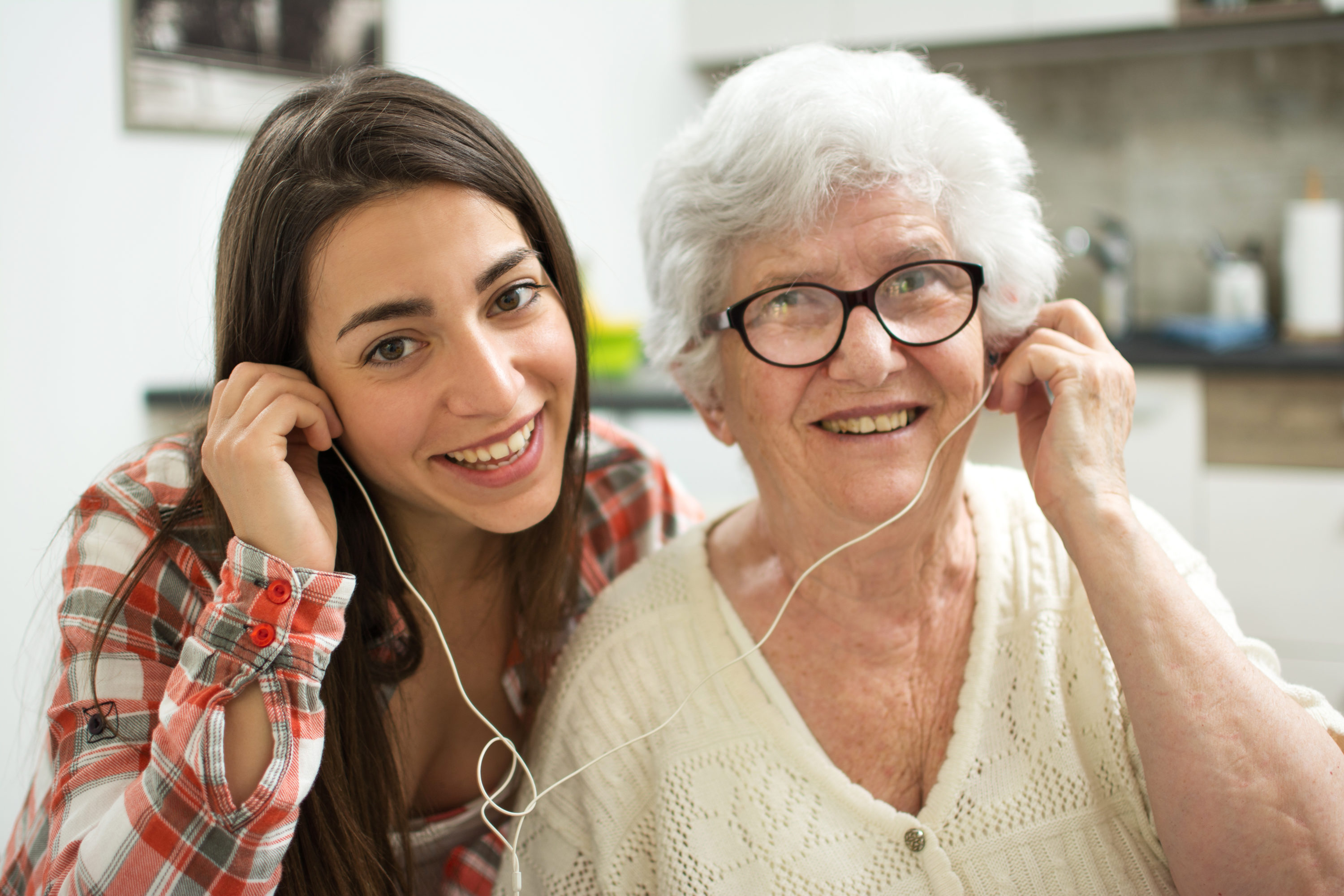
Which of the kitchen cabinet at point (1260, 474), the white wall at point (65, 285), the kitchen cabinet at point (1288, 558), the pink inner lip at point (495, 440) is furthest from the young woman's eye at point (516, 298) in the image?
the kitchen cabinet at point (1288, 558)

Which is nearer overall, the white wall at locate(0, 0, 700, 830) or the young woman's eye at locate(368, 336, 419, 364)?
the young woman's eye at locate(368, 336, 419, 364)

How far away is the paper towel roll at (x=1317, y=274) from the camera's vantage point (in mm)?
2871

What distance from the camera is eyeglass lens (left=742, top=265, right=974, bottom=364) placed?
113 centimetres

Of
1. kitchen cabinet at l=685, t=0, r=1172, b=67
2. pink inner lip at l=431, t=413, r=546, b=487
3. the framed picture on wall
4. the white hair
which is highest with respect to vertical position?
kitchen cabinet at l=685, t=0, r=1172, b=67

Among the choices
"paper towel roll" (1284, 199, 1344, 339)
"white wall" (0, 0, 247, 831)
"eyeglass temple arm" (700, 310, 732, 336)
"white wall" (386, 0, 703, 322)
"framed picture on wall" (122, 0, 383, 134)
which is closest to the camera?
"eyeglass temple arm" (700, 310, 732, 336)

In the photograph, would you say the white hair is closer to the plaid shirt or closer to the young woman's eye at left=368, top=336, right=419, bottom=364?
the young woman's eye at left=368, top=336, right=419, bottom=364

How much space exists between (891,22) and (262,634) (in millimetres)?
2893

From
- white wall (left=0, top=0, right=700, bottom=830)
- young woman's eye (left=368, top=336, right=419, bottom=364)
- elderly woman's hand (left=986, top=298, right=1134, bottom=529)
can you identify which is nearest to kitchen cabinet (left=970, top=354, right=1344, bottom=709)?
elderly woman's hand (left=986, top=298, right=1134, bottom=529)

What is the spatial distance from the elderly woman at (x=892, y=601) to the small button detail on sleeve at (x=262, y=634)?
39 cm

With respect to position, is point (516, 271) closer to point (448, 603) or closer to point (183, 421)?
point (448, 603)

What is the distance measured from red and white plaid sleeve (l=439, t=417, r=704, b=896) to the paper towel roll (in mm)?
2209

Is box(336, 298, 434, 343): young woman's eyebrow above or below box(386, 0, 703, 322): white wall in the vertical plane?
below

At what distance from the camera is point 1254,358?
2.55 m

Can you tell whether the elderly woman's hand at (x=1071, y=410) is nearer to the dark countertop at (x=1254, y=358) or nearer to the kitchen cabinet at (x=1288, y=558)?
the dark countertop at (x=1254, y=358)
